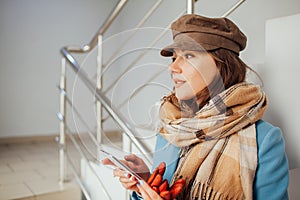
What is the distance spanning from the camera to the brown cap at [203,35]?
60cm

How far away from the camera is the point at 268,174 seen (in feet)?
2.02

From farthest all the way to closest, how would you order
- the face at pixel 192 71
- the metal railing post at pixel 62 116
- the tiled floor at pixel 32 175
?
the metal railing post at pixel 62 116 < the tiled floor at pixel 32 175 < the face at pixel 192 71

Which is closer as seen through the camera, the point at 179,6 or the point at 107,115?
the point at 107,115

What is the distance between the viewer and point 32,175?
2.06 meters

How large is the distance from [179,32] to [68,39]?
115 inches

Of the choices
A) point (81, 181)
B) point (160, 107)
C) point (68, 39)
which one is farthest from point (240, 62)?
point (68, 39)

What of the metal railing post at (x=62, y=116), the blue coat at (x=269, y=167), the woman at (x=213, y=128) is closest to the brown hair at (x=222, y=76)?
the woman at (x=213, y=128)

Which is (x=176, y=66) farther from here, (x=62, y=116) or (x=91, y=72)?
(x=62, y=116)

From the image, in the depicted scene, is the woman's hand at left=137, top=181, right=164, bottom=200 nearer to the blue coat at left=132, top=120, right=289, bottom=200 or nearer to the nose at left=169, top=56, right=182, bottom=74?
the blue coat at left=132, top=120, right=289, bottom=200

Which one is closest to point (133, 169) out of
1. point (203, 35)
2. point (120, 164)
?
point (120, 164)

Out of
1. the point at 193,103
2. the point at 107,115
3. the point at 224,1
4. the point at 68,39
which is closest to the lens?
the point at 193,103

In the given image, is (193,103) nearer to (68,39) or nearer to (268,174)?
(268,174)

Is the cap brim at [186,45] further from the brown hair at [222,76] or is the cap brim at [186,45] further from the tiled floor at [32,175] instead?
the tiled floor at [32,175]

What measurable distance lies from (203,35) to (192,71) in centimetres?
8
